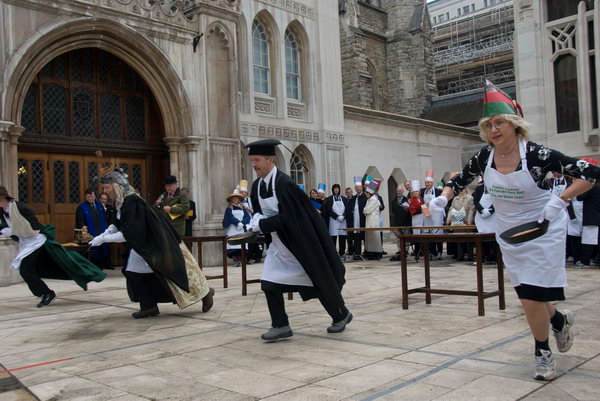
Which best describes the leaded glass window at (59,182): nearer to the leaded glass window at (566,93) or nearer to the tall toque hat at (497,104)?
the tall toque hat at (497,104)

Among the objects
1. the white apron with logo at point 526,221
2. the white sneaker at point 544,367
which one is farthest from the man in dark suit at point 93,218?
the white sneaker at point 544,367

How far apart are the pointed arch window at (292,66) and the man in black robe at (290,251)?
45.7ft

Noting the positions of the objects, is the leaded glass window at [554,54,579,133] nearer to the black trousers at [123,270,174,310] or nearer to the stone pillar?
the stone pillar

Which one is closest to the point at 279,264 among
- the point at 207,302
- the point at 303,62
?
the point at 207,302

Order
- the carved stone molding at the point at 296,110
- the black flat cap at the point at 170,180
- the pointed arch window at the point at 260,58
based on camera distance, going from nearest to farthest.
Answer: the black flat cap at the point at 170,180 → the pointed arch window at the point at 260,58 → the carved stone molding at the point at 296,110

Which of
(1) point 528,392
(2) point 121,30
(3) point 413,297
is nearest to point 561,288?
(1) point 528,392

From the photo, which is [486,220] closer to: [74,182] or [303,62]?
[74,182]

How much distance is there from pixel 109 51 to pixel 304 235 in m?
9.41

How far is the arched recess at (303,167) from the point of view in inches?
758

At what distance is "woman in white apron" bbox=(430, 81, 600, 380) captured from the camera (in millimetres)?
3898

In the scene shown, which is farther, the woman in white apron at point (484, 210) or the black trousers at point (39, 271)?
the woman in white apron at point (484, 210)

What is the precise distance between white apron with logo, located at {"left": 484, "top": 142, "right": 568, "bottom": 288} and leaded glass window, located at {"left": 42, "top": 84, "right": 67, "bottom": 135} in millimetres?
10930

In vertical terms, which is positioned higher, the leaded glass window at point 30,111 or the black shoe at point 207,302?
the leaded glass window at point 30,111

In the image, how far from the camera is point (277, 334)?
538cm
